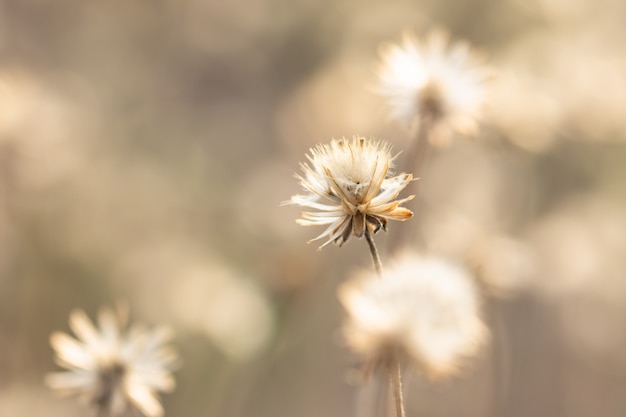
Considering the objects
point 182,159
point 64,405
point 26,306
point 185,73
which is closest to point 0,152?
point 26,306

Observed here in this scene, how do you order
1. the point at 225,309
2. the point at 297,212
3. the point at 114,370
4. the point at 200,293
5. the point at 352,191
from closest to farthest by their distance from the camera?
the point at 352,191, the point at 114,370, the point at 225,309, the point at 200,293, the point at 297,212

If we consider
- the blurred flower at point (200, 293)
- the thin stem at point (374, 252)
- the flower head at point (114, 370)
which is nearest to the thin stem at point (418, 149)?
the thin stem at point (374, 252)

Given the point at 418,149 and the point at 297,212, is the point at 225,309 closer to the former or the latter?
the point at 297,212

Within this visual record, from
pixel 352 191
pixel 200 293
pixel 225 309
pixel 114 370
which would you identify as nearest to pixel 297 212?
pixel 200 293

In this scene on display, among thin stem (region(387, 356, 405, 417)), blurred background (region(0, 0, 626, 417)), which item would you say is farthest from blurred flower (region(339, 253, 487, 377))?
blurred background (region(0, 0, 626, 417))

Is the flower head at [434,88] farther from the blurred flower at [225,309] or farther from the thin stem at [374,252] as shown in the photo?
the blurred flower at [225,309]
